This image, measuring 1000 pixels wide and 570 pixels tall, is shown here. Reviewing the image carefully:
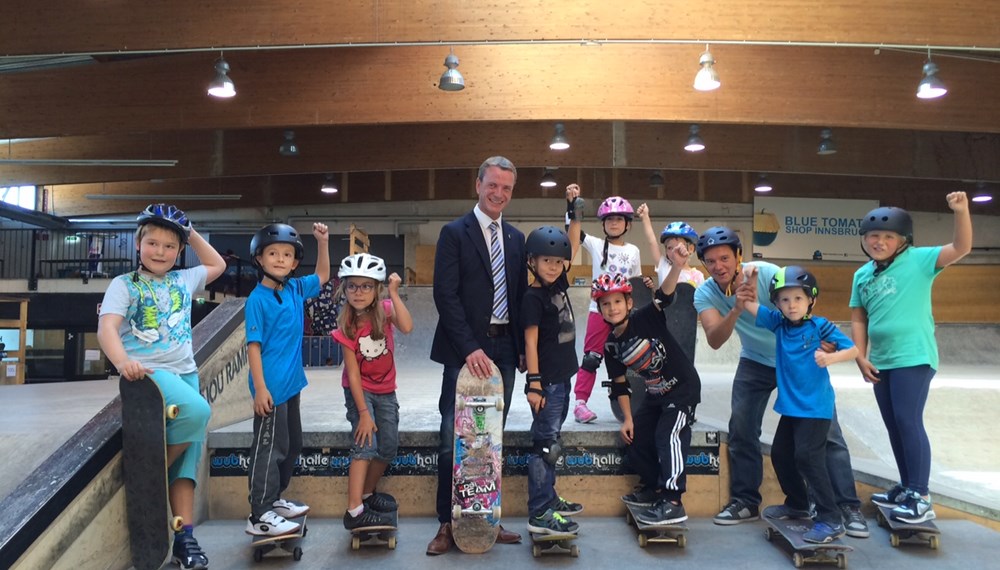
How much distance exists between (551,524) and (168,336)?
5.63 feet

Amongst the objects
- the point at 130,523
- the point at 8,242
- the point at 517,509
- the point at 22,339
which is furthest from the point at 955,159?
the point at 8,242

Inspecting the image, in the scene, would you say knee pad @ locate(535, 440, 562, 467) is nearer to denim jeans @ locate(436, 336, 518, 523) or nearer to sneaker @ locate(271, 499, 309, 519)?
denim jeans @ locate(436, 336, 518, 523)

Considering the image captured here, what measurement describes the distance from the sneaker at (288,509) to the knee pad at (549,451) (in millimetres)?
1055

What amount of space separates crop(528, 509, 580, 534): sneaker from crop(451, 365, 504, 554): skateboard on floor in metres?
0.17

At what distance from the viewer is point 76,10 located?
20.9ft

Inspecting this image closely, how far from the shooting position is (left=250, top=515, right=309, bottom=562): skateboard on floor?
2.50 metres

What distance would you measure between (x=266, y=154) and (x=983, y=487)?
10529 mm

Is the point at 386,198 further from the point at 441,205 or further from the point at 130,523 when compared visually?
the point at 130,523

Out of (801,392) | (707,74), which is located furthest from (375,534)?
(707,74)

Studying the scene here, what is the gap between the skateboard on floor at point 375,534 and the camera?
2.64 m

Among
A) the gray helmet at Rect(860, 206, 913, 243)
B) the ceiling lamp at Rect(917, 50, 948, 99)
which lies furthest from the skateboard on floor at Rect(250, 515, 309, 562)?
the ceiling lamp at Rect(917, 50, 948, 99)

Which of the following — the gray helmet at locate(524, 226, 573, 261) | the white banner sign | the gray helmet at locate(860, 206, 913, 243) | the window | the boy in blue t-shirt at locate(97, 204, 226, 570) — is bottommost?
the boy in blue t-shirt at locate(97, 204, 226, 570)

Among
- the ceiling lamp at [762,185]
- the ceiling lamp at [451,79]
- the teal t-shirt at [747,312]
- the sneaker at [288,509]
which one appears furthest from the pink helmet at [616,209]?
the ceiling lamp at [762,185]

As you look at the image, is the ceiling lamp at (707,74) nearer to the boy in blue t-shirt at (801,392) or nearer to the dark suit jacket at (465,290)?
the boy in blue t-shirt at (801,392)
